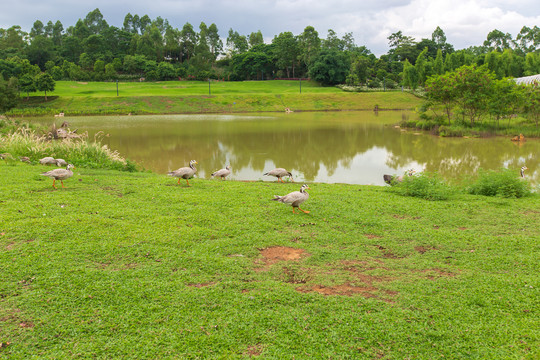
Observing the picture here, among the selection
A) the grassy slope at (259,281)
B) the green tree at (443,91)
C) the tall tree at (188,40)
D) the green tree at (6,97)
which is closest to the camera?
the grassy slope at (259,281)

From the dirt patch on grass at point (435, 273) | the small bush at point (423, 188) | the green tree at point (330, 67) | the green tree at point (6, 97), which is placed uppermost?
the green tree at point (330, 67)

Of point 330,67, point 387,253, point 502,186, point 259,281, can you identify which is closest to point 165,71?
point 330,67

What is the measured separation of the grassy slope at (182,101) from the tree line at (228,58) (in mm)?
9611

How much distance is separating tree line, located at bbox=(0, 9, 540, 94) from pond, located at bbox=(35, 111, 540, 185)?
147 ft

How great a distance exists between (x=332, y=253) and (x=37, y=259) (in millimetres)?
4380

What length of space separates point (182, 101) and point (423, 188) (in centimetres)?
5109

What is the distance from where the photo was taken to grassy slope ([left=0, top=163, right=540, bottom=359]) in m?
3.71

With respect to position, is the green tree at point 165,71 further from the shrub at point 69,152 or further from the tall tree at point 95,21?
the shrub at point 69,152

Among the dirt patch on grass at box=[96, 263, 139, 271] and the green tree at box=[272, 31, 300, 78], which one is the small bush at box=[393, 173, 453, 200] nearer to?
the dirt patch on grass at box=[96, 263, 139, 271]

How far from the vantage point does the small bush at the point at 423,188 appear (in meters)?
9.55

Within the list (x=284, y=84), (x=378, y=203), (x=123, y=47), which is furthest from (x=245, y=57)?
(x=378, y=203)

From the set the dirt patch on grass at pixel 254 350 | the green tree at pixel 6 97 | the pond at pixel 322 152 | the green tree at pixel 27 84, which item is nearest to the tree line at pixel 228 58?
the green tree at pixel 27 84

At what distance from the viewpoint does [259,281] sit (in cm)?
486

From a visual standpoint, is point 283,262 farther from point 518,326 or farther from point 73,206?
point 73,206
